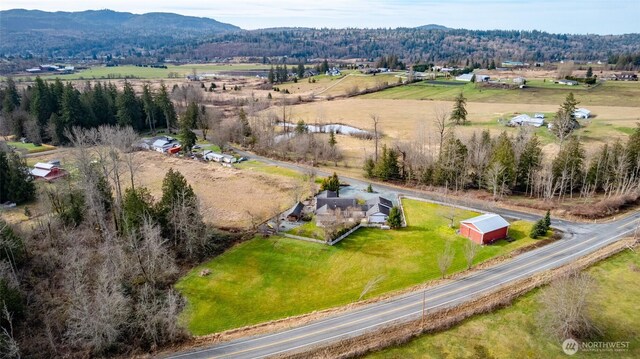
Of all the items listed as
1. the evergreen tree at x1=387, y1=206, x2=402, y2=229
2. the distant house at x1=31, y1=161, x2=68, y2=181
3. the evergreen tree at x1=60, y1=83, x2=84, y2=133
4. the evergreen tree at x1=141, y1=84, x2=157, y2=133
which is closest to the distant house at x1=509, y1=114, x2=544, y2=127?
the evergreen tree at x1=387, y1=206, x2=402, y2=229

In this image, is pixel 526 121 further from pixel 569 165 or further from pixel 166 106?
pixel 166 106

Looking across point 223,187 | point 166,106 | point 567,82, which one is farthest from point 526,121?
point 166,106

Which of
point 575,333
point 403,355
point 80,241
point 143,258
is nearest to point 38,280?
point 80,241

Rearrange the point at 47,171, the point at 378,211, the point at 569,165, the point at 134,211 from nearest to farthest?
the point at 134,211, the point at 378,211, the point at 569,165, the point at 47,171

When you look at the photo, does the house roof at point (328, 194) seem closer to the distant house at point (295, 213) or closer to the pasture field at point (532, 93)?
the distant house at point (295, 213)

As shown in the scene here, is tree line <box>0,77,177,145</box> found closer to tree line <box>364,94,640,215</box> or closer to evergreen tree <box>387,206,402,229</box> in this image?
tree line <box>364,94,640,215</box>

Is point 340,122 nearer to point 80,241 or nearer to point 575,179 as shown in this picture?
point 575,179
